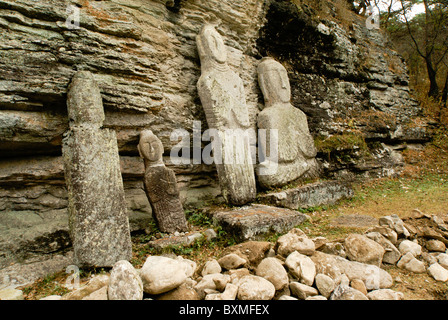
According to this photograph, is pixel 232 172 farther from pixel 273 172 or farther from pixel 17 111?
pixel 17 111

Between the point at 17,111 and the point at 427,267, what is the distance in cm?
410

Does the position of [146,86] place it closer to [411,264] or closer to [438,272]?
[411,264]

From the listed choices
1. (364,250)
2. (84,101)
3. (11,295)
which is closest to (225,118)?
(84,101)

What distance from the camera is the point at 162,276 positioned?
1844 mm

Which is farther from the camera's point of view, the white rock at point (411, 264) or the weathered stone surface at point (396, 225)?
the weathered stone surface at point (396, 225)

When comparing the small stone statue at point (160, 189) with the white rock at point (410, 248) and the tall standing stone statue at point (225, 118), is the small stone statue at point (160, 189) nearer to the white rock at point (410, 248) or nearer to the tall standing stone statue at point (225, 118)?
the tall standing stone statue at point (225, 118)

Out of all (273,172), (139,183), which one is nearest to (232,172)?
(273,172)

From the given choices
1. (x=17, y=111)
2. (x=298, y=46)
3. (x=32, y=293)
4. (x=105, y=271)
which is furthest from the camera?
(x=298, y=46)

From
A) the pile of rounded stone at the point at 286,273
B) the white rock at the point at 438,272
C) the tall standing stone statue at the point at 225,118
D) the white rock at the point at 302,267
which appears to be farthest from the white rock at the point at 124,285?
the tall standing stone statue at the point at 225,118

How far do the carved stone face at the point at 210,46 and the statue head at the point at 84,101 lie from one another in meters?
2.08

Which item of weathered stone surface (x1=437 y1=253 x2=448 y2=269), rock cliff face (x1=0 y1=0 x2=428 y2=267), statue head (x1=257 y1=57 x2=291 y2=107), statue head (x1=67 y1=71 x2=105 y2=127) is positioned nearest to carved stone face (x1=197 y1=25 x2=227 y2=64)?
rock cliff face (x1=0 y1=0 x2=428 y2=267)

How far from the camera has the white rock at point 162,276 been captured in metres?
1.83

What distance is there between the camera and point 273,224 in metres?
3.39

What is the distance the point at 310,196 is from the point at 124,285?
345 centimetres
